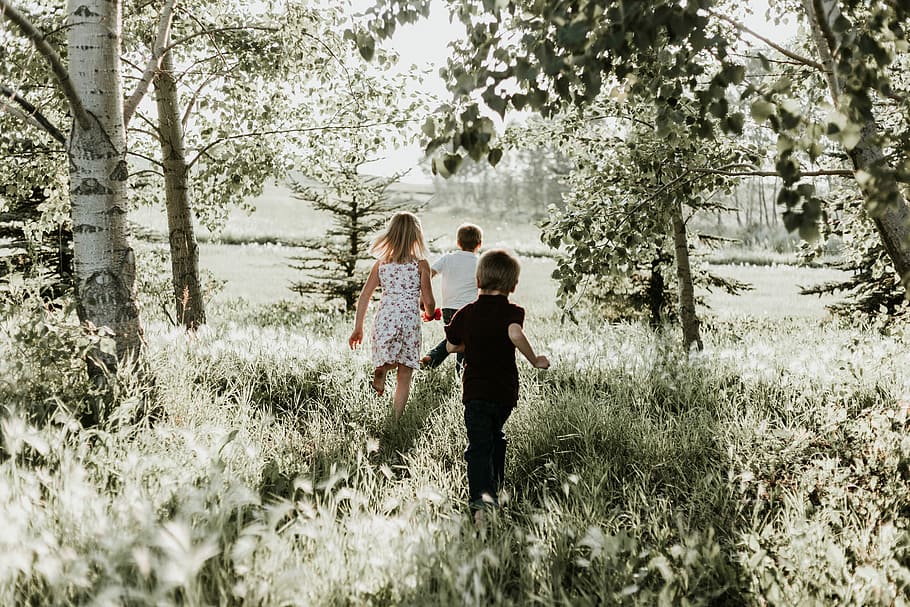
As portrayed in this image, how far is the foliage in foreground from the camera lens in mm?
2223

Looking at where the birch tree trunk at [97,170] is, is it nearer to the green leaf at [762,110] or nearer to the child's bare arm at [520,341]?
the child's bare arm at [520,341]

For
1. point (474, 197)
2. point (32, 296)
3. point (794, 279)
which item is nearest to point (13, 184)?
point (32, 296)

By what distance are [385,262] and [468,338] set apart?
1.87m

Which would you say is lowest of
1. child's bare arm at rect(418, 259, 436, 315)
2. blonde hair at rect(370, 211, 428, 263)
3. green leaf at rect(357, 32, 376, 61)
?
child's bare arm at rect(418, 259, 436, 315)

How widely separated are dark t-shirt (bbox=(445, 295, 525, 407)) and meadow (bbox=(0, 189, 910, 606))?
588mm

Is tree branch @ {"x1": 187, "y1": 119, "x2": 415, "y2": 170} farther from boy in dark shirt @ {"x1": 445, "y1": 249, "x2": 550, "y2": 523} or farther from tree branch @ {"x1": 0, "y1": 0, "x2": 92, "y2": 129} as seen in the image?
boy in dark shirt @ {"x1": 445, "y1": 249, "x2": 550, "y2": 523}

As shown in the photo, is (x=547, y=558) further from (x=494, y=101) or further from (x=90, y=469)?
(x=90, y=469)

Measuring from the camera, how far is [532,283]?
2722 cm


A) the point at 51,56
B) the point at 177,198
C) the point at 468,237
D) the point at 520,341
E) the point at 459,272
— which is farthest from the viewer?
the point at 177,198

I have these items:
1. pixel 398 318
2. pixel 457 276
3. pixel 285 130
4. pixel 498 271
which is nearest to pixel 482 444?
pixel 498 271

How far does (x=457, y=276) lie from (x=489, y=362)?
296 centimetres

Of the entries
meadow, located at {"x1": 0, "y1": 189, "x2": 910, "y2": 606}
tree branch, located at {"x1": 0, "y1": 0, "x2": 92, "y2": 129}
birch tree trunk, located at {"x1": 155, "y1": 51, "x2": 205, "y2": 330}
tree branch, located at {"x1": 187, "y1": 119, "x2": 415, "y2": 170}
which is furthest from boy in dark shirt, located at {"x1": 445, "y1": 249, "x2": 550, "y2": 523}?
birch tree trunk, located at {"x1": 155, "y1": 51, "x2": 205, "y2": 330}

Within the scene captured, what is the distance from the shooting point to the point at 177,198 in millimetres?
8188

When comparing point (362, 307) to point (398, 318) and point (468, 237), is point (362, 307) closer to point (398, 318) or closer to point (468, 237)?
point (398, 318)
